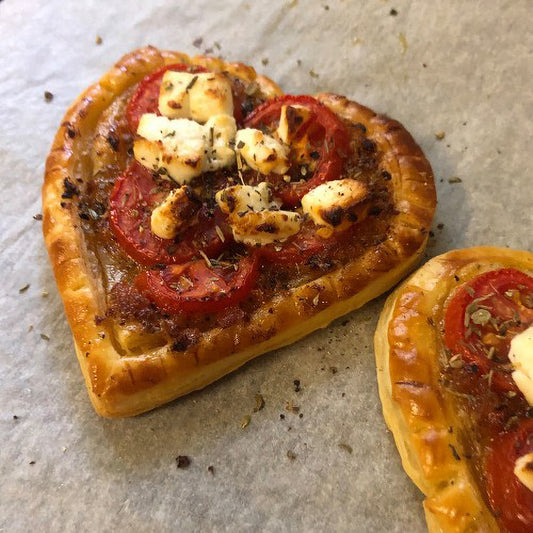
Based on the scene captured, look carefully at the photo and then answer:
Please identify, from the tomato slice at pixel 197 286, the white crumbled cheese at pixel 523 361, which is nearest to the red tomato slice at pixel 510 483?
the white crumbled cheese at pixel 523 361

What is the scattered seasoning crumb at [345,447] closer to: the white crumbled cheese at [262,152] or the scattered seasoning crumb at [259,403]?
the scattered seasoning crumb at [259,403]

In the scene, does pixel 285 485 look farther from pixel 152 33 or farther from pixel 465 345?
pixel 152 33

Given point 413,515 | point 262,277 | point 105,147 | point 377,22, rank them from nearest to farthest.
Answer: point 413,515
point 262,277
point 105,147
point 377,22

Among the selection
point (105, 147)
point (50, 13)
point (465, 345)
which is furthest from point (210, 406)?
point (50, 13)

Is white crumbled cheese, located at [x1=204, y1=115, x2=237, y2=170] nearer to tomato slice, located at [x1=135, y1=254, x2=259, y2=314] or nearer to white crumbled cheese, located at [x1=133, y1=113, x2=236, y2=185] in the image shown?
white crumbled cheese, located at [x1=133, y1=113, x2=236, y2=185]

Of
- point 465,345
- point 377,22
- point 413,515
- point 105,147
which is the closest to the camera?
point 465,345

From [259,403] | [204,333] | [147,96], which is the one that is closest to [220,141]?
[147,96]

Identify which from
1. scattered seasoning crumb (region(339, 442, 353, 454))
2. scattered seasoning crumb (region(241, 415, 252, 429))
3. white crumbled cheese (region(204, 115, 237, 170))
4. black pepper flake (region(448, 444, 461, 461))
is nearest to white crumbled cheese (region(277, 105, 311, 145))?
white crumbled cheese (region(204, 115, 237, 170))

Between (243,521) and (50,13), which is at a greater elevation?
(50,13)
